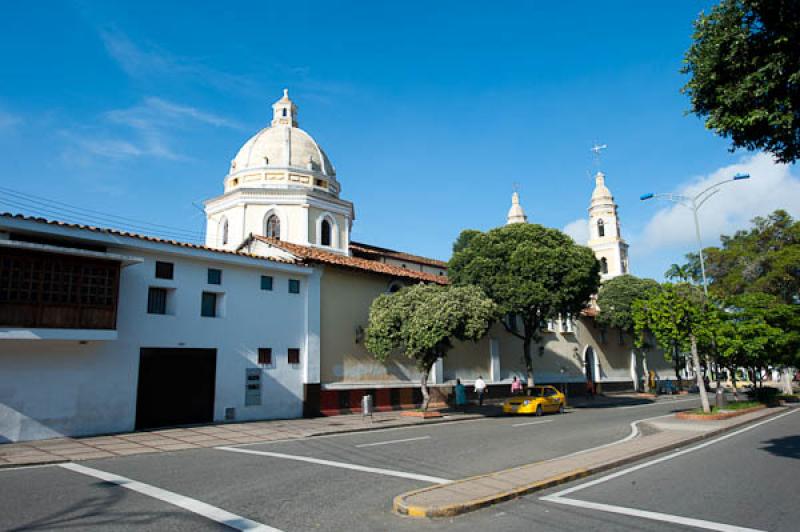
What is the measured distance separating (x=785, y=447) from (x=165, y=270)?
18700mm

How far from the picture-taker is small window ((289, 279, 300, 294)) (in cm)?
2239

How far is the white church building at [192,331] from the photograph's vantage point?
581 inches

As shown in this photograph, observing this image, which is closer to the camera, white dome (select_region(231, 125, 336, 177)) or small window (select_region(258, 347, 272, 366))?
small window (select_region(258, 347, 272, 366))

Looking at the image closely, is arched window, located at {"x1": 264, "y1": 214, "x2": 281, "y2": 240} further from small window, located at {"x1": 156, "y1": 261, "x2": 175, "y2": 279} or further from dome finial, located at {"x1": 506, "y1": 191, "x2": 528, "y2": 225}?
dome finial, located at {"x1": 506, "y1": 191, "x2": 528, "y2": 225}

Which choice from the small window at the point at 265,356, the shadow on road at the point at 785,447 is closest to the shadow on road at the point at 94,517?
the shadow on road at the point at 785,447

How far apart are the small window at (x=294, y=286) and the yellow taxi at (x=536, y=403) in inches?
422

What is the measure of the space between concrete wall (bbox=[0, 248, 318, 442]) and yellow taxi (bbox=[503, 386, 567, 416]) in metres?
9.16

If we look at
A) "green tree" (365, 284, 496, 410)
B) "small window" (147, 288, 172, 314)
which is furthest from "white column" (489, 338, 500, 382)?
"small window" (147, 288, 172, 314)

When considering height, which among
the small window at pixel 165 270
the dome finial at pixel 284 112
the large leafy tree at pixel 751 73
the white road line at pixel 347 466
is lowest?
the white road line at pixel 347 466

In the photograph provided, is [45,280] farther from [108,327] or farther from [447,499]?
[447,499]

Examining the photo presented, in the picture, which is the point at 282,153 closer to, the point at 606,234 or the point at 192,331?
the point at 192,331

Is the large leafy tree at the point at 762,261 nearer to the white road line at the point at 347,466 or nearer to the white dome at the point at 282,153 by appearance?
the white dome at the point at 282,153

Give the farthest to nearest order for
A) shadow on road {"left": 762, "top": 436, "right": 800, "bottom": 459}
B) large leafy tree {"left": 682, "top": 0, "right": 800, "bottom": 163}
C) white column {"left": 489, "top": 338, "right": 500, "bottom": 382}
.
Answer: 1. white column {"left": 489, "top": 338, "right": 500, "bottom": 382}
2. shadow on road {"left": 762, "top": 436, "right": 800, "bottom": 459}
3. large leafy tree {"left": 682, "top": 0, "right": 800, "bottom": 163}

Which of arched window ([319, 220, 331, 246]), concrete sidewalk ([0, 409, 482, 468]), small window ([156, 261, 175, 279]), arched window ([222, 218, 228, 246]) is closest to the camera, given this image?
concrete sidewalk ([0, 409, 482, 468])
